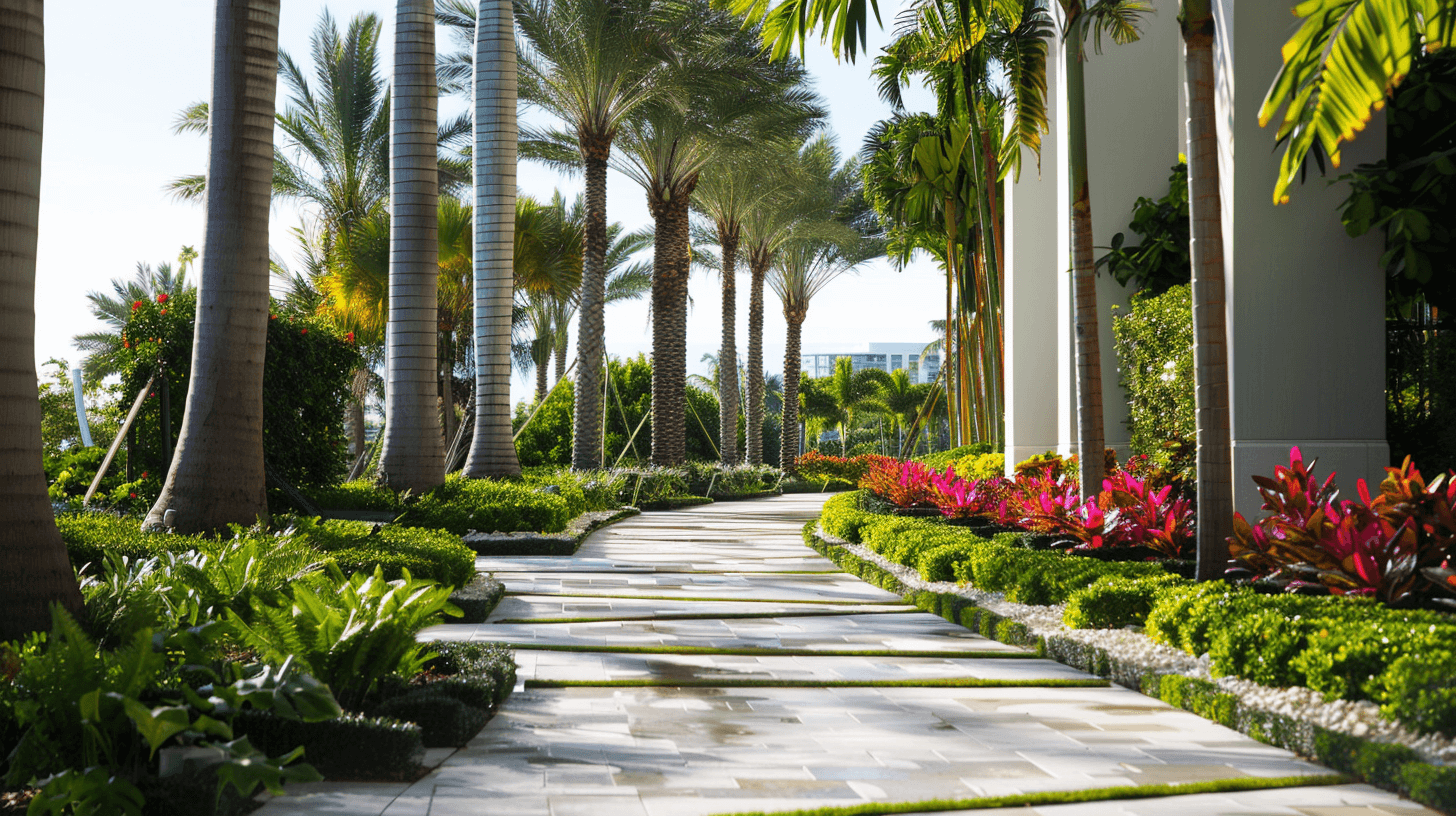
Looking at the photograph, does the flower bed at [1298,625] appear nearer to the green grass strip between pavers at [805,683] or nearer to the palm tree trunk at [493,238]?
the green grass strip between pavers at [805,683]

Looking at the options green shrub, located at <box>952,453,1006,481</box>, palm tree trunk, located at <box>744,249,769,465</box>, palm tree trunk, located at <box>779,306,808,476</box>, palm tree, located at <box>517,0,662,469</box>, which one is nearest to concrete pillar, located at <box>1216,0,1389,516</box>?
green shrub, located at <box>952,453,1006,481</box>

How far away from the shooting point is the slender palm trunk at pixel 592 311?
19.5m

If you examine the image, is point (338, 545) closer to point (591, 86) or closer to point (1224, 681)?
point (1224, 681)

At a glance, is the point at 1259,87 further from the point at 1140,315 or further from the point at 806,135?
the point at 806,135

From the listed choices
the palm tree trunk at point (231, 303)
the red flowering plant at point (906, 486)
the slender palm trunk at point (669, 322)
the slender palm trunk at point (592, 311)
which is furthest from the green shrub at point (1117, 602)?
the slender palm trunk at point (669, 322)

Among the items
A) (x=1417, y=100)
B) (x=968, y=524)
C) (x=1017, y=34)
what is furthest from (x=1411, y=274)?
(x=1017, y=34)

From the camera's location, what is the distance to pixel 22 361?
4.84 m

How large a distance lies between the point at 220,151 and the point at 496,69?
7.53 meters

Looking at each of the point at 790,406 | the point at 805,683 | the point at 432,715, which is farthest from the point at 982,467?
the point at 790,406

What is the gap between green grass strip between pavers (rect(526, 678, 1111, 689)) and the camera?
210 inches

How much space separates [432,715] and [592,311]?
1607 centimetres

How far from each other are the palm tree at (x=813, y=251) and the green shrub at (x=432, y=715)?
90.2ft

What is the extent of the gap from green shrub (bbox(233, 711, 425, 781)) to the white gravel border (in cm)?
348

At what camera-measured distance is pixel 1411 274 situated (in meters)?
7.30
